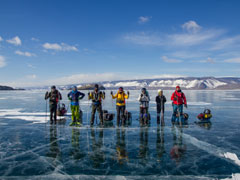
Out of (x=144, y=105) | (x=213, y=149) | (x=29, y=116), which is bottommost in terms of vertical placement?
(x=213, y=149)

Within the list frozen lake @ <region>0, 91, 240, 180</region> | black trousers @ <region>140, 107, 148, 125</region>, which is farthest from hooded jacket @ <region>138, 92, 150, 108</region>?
frozen lake @ <region>0, 91, 240, 180</region>

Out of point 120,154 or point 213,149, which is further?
point 213,149

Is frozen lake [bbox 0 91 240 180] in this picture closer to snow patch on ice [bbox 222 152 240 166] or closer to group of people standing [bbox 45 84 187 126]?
snow patch on ice [bbox 222 152 240 166]

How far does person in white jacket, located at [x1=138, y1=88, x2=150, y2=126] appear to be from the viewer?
37.9 feet

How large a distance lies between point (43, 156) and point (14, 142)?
2.70 metres

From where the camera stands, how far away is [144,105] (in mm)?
11727

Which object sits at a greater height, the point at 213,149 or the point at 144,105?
the point at 144,105

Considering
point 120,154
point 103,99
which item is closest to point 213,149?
point 120,154

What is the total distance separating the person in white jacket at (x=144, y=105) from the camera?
11562mm

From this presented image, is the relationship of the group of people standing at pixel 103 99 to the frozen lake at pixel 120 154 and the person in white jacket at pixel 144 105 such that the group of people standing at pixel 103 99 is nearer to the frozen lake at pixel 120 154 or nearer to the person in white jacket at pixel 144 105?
the person in white jacket at pixel 144 105

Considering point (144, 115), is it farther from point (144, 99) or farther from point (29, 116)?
point (29, 116)

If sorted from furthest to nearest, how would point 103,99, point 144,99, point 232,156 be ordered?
point 144,99 → point 103,99 → point 232,156

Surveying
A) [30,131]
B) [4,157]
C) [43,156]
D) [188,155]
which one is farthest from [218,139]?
[30,131]

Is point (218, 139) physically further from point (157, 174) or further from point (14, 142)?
point (14, 142)
